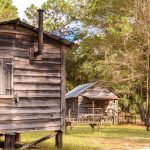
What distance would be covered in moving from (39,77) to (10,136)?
2767 millimetres

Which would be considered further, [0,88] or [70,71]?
[70,71]

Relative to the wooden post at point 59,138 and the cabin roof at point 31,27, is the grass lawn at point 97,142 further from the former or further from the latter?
the cabin roof at point 31,27

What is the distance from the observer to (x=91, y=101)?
52.0 m

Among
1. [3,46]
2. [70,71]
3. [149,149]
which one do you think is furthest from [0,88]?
[70,71]

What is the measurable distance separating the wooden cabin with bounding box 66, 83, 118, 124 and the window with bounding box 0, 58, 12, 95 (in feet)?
107

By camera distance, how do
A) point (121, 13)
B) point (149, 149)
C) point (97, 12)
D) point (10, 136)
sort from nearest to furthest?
point (10, 136) < point (149, 149) < point (121, 13) < point (97, 12)

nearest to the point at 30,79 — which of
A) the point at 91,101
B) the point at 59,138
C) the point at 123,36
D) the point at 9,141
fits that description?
the point at 9,141

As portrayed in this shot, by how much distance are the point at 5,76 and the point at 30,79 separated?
1123 millimetres

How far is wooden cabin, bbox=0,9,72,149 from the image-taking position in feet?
58.6

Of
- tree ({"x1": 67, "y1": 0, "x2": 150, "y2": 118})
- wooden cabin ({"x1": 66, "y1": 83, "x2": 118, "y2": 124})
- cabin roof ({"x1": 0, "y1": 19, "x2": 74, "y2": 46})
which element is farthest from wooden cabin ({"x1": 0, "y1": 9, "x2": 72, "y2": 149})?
wooden cabin ({"x1": 66, "y1": 83, "x2": 118, "y2": 124})

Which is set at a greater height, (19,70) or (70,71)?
(70,71)

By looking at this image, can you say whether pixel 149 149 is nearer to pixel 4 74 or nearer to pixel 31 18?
pixel 4 74

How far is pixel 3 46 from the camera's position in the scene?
17891 millimetres

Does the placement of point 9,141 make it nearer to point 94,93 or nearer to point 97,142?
point 97,142
